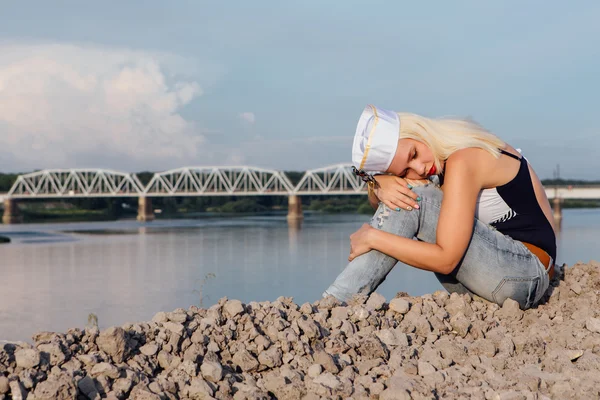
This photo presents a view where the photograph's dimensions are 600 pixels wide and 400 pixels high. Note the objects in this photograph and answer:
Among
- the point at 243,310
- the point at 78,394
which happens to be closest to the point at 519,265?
the point at 243,310

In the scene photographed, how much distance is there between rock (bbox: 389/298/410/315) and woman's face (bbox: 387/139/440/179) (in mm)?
535

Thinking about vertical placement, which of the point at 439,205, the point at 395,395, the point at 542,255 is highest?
the point at 439,205

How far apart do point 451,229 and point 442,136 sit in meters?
0.40

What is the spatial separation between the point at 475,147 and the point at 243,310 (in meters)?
1.15

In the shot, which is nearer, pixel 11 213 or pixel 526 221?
pixel 526 221

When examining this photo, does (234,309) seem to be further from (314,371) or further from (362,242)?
(362,242)

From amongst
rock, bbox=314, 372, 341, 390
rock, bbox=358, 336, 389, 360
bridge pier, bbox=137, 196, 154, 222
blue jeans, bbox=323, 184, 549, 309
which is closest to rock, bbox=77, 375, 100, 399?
rock, bbox=314, 372, 341, 390

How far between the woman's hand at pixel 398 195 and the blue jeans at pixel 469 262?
33 mm

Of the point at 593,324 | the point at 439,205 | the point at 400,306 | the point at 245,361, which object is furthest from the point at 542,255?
the point at 245,361

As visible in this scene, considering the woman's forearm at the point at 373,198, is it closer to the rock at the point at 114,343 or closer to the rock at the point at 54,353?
the rock at the point at 114,343

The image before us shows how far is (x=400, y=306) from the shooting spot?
276cm

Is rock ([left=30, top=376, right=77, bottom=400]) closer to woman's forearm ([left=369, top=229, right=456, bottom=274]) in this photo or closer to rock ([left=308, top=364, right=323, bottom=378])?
rock ([left=308, top=364, right=323, bottom=378])

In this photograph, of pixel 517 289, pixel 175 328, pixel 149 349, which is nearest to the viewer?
pixel 149 349

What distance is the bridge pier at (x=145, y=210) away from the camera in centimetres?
7279
